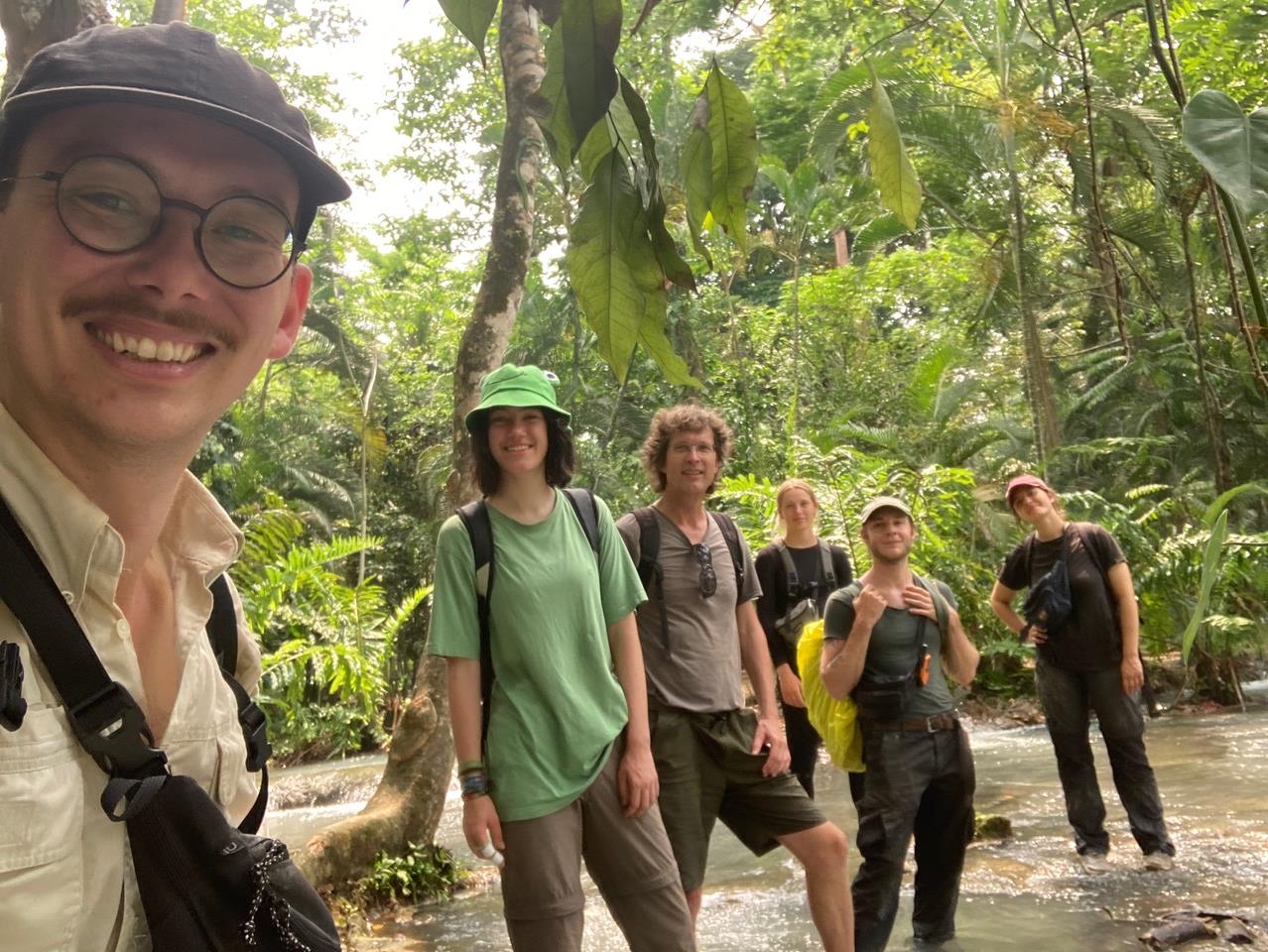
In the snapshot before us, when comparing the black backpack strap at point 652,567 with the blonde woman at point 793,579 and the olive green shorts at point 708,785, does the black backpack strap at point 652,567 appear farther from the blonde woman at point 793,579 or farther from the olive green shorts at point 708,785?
the blonde woman at point 793,579

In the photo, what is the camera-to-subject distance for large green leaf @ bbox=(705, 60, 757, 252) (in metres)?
1.18

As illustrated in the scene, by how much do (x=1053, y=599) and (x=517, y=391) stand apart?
2898 millimetres

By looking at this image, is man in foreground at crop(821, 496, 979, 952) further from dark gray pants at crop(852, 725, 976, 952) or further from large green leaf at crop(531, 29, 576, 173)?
large green leaf at crop(531, 29, 576, 173)

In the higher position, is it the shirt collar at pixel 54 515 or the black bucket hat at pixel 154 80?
the black bucket hat at pixel 154 80

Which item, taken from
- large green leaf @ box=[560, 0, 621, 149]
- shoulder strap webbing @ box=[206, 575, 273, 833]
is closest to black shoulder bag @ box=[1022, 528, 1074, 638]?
shoulder strap webbing @ box=[206, 575, 273, 833]

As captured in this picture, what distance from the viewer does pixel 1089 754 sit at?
16.1ft

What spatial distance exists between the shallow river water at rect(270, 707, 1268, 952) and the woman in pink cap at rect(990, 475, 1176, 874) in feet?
0.75

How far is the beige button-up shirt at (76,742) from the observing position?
836mm

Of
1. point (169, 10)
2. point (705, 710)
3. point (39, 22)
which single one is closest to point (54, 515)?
point (169, 10)

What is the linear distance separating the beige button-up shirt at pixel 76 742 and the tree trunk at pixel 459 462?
3.79m

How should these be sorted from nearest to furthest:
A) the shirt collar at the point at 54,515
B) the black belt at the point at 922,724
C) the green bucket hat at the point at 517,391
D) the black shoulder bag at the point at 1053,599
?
1. the shirt collar at the point at 54,515
2. the green bucket hat at the point at 517,391
3. the black belt at the point at 922,724
4. the black shoulder bag at the point at 1053,599

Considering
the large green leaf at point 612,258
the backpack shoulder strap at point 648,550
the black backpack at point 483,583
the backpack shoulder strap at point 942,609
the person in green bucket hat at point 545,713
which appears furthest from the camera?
the backpack shoulder strap at point 942,609

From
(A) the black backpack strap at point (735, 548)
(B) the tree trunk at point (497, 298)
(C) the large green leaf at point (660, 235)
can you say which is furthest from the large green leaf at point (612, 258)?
(B) the tree trunk at point (497, 298)

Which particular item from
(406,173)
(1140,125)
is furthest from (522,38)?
(406,173)
